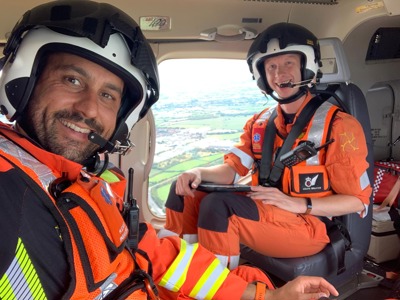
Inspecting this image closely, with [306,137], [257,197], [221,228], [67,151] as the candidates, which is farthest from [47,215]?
[306,137]

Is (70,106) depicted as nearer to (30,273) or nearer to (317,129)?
(30,273)

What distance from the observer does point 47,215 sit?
1.03 metres

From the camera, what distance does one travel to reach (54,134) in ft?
4.33

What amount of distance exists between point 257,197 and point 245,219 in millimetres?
153

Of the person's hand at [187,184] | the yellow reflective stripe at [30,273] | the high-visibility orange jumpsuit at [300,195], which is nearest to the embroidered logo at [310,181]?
the high-visibility orange jumpsuit at [300,195]

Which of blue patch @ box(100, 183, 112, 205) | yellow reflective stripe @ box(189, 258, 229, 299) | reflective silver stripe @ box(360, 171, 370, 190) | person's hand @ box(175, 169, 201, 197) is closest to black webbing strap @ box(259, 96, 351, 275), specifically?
reflective silver stripe @ box(360, 171, 370, 190)

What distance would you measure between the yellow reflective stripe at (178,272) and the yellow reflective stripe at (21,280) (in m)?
0.59

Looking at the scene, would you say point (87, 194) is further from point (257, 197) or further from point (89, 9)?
point (257, 197)

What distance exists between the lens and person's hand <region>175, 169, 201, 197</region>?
2.66 m

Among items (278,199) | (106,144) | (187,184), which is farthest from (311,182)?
(106,144)

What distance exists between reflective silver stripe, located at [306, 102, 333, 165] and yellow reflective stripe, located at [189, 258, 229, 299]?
1.24m

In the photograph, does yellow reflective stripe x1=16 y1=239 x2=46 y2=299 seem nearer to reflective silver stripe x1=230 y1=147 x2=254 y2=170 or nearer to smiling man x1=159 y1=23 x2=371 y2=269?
smiling man x1=159 y1=23 x2=371 y2=269

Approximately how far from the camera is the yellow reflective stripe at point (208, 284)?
60.7 inches

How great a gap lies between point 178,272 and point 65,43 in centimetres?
88
